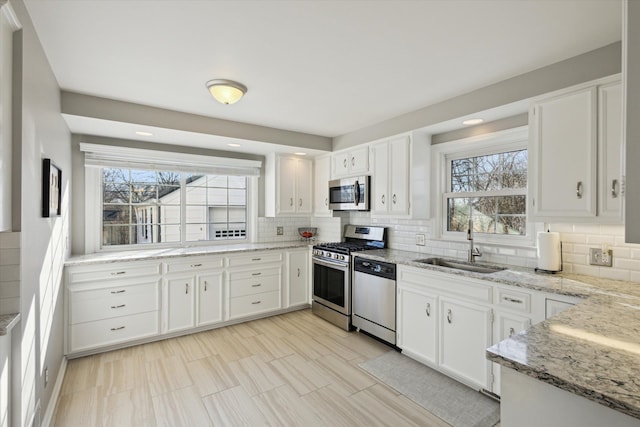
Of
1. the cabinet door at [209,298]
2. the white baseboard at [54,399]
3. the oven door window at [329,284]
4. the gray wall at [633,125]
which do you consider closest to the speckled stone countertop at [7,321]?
the white baseboard at [54,399]

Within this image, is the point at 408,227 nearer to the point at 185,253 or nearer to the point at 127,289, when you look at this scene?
the point at 185,253

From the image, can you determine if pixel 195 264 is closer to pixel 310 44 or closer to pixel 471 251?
pixel 310 44

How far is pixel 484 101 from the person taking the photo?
255cm

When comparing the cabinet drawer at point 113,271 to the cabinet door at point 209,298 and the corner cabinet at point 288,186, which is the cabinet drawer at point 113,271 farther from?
the corner cabinet at point 288,186

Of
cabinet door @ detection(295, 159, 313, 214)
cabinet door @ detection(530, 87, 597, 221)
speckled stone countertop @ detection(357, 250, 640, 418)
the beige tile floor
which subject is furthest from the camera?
cabinet door @ detection(295, 159, 313, 214)

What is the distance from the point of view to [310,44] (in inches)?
75.3

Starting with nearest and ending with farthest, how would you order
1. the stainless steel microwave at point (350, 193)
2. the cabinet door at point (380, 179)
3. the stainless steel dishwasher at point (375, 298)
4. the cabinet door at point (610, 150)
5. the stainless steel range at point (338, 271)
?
the cabinet door at point (610, 150), the stainless steel dishwasher at point (375, 298), the cabinet door at point (380, 179), the stainless steel range at point (338, 271), the stainless steel microwave at point (350, 193)

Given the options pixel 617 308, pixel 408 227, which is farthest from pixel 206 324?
pixel 617 308

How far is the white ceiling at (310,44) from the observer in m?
1.59

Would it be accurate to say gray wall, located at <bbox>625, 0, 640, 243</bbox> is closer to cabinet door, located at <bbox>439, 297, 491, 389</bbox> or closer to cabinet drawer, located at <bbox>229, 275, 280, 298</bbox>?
cabinet door, located at <bbox>439, 297, 491, 389</bbox>

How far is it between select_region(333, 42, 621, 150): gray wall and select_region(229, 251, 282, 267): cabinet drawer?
6.77ft

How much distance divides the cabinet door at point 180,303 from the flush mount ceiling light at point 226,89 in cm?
206

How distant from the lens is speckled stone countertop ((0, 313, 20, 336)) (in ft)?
4.33

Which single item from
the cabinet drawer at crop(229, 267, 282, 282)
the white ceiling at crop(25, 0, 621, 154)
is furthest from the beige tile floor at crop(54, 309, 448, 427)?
the white ceiling at crop(25, 0, 621, 154)
